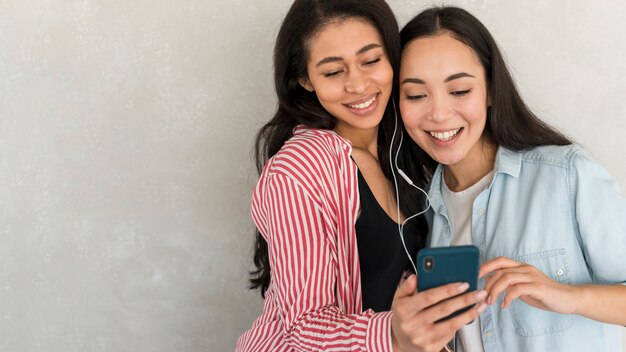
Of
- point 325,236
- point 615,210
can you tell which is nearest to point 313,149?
point 325,236

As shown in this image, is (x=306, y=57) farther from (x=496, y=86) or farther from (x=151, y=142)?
(x=151, y=142)

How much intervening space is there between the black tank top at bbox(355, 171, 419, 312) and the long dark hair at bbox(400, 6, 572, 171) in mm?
347

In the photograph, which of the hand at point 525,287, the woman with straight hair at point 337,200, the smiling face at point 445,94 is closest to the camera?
the hand at point 525,287

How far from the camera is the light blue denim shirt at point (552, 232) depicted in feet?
5.32

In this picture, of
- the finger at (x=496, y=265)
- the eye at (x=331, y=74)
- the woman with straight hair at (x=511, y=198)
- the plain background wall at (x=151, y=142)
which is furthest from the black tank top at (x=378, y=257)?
the plain background wall at (x=151, y=142)

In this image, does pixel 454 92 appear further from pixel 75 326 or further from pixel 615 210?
pixel 75 326

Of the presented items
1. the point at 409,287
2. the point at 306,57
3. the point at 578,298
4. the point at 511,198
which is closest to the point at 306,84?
the point at 306,57

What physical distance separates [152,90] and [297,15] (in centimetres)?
75

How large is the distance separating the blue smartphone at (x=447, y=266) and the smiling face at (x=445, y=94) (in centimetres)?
49

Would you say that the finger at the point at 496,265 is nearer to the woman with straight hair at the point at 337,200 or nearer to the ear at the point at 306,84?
the woman with straight hair at the point at 337,200

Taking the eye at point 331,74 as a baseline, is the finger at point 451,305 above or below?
below

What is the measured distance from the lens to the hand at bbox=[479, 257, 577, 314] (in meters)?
1.47

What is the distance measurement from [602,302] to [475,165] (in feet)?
1.56

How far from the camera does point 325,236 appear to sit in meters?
1.71
